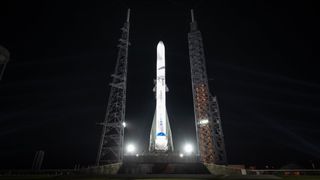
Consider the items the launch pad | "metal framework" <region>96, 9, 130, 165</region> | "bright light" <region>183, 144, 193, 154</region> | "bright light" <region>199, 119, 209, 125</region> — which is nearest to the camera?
the launch pad

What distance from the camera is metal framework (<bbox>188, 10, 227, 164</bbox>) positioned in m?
48.2

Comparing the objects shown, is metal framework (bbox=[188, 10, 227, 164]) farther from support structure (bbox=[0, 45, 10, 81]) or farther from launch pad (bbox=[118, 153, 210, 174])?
support structure (bbox=[0, 45, 10, 81])

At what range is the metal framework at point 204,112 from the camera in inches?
1900

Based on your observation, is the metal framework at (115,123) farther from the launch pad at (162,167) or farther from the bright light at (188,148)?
the bright light at (188,148)

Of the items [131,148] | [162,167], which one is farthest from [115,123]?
[162,167]

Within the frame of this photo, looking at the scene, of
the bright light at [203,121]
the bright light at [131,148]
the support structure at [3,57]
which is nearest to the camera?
the support structure at [3,57]

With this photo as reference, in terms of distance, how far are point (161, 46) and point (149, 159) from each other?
2310 centimetres

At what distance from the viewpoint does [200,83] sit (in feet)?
175

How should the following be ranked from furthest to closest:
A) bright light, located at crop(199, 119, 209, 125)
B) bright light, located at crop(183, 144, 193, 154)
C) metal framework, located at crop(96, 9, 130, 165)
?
1. bright light, located at crop(199, 119, 209, 125)
2. bright light, located at crop(183, 144, 193, 154)
3. metal framework, located at crop(96, 9, 130, 165)

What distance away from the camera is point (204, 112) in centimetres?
5162

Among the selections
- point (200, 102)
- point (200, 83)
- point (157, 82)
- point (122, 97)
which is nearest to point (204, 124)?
point (200, 102)

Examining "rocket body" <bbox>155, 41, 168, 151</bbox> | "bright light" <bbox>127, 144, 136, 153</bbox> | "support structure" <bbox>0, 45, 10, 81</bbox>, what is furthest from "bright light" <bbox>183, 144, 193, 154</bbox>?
"support structure" <bbox>0, 45, 10, 81</bbox>

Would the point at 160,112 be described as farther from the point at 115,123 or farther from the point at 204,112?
the point at 204,112

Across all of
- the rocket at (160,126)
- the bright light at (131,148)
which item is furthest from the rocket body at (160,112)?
the bright light at (131,148)
